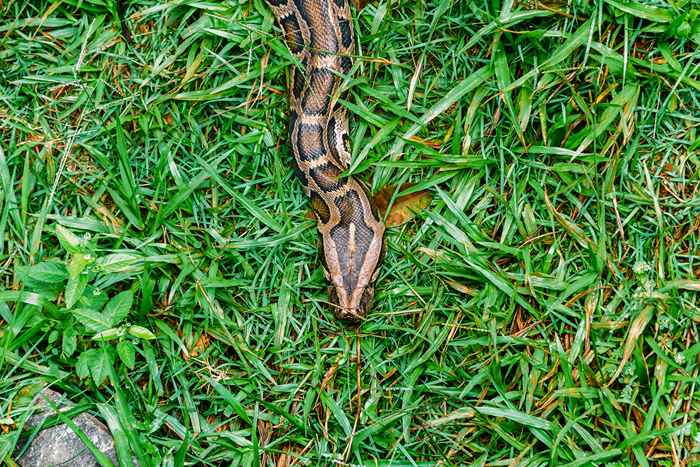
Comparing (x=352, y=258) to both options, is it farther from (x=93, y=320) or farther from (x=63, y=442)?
(x=63, y=442)

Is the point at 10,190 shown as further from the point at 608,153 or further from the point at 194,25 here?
the point at 608,153

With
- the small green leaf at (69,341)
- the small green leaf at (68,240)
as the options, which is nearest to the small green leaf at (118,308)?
the small green leaf at (69,341)

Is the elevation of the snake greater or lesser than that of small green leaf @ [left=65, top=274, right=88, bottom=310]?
greater

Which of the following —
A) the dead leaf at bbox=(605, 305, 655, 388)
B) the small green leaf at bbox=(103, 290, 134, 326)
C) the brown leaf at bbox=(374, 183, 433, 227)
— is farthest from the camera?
the brown leaf at bbox=(374, 183, 433, 227)

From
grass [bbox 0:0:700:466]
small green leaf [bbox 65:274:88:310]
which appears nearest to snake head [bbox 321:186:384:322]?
grass [bbox 0:0:700:466]

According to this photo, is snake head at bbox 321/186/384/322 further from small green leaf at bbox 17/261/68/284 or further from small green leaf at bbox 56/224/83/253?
small green leaf at bbox 17/261/68/284
